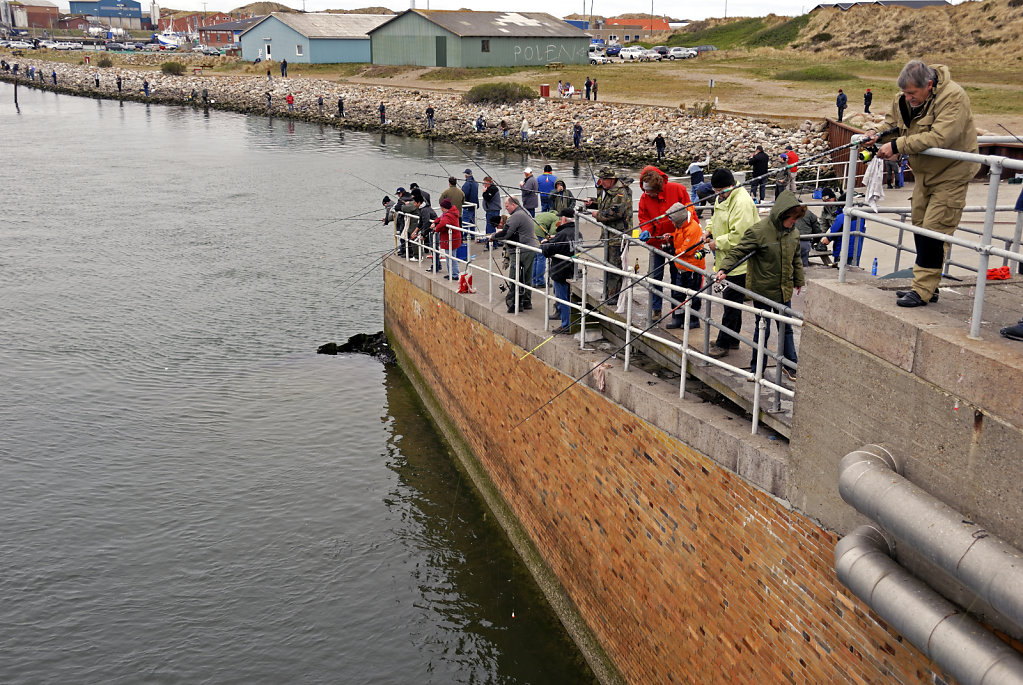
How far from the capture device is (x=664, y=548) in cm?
838

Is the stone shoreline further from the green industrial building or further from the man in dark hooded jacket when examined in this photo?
the man in dark hooded jacket

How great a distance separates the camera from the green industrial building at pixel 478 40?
79.8 meters

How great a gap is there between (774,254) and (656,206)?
8.68 feet

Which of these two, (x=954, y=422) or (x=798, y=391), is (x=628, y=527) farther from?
(x=954, y=422)

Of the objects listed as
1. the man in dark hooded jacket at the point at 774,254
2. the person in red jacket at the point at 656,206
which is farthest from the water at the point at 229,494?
the man in dark hooded jacket at the point at 774,254

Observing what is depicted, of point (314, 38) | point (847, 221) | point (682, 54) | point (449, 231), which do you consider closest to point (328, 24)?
point (314, 38)

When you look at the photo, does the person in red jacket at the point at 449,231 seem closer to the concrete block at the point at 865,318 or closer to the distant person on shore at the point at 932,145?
the concrete block at the point at 865,318

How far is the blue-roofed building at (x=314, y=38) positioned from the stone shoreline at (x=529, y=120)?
2.52m

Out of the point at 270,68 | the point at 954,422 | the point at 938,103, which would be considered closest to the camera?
the point at 954,422

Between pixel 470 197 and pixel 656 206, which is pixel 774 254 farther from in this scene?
pixel 470 197

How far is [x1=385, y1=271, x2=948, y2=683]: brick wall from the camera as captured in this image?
253 inches

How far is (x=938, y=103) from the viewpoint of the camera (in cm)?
611

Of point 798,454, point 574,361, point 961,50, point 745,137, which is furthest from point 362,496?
point 961,50

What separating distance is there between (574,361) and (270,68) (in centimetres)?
9465
